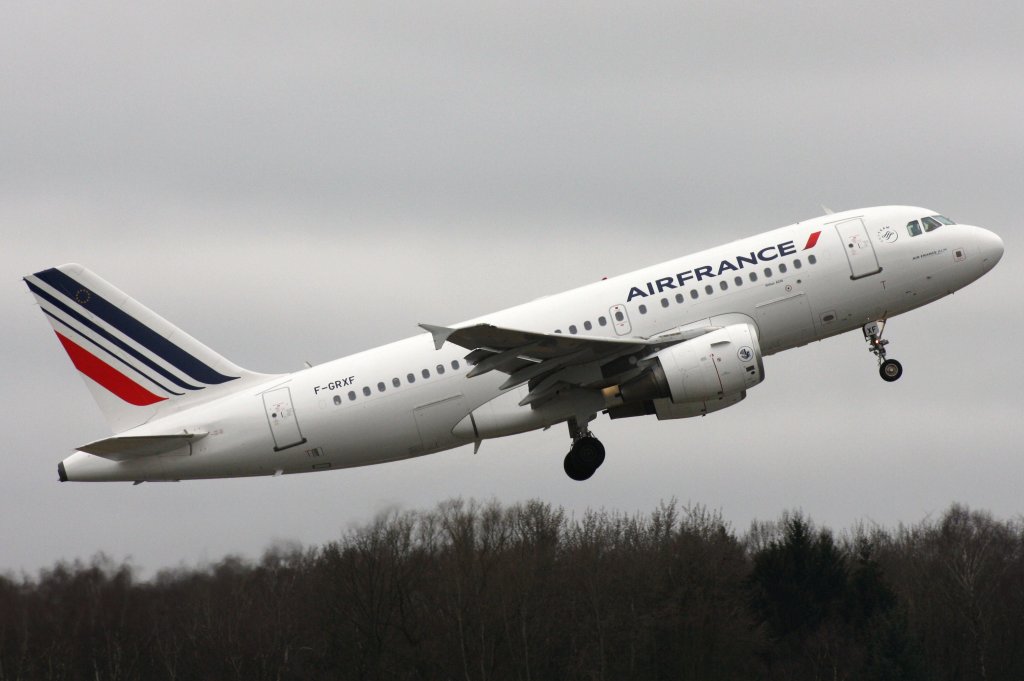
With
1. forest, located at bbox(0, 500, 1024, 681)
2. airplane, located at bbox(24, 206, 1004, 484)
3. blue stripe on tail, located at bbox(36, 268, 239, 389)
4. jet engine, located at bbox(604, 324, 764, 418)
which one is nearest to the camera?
jet engine, located at bbox(604, 324, 764, 418)

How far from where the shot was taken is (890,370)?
50750 millimetres

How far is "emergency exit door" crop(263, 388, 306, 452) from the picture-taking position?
49156 millimetres

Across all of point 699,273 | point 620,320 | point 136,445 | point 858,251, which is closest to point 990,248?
point 858,251

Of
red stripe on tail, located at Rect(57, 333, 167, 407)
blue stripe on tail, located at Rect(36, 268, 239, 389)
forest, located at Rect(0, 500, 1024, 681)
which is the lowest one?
forest, located at Rect(0, 500, 1024, 681)

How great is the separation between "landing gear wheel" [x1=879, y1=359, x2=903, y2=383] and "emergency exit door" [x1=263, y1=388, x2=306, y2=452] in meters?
17.1

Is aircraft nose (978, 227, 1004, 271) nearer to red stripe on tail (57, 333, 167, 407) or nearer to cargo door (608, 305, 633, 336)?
cargo door (608, 305, 633, 336)

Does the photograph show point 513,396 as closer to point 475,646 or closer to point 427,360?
point 427,360

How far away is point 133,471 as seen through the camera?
49.9m

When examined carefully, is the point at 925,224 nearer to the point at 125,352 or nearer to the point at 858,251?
the point at 858,251

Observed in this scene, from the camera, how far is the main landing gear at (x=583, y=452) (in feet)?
163

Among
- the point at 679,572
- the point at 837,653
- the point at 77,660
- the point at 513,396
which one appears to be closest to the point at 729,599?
the point at 679,572

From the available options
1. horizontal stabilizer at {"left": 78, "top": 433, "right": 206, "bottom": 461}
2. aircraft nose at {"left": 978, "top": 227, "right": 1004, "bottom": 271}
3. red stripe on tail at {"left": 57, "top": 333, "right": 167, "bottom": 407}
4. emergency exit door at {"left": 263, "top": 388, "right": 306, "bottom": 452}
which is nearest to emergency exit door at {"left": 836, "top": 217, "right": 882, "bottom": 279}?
aircraft nose at {"left": 978, "top": 227, "right": 1004, "bottom": 271}

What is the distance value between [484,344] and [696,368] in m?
5.85

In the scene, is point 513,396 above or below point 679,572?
above
